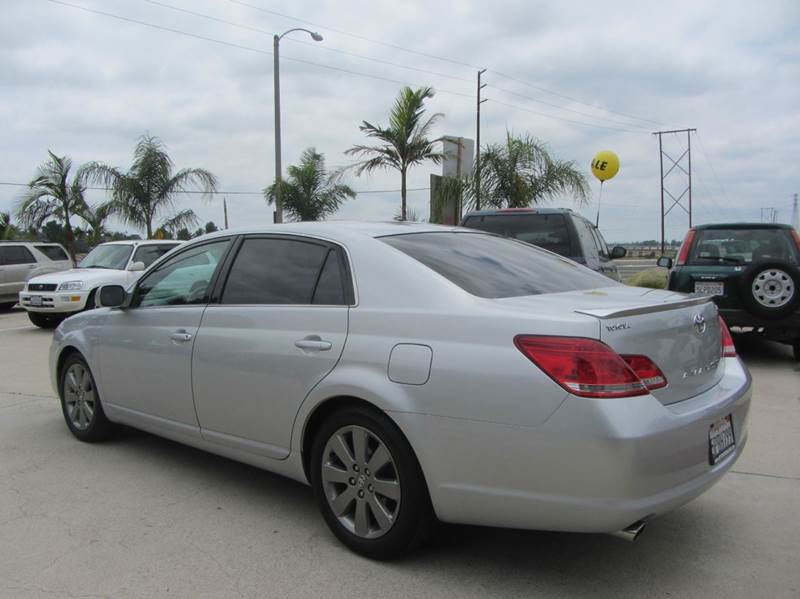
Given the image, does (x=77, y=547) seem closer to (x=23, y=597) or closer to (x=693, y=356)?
(x=23, y=597)

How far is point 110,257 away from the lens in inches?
543

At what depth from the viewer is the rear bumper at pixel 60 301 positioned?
40.9 feet

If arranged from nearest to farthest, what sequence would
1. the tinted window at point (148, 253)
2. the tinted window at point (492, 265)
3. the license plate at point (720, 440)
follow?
the license plate at point (720, 440), the tinted window at point (492, 265), the tinted window at point (148, 253)

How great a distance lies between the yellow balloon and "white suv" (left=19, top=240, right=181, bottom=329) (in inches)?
423

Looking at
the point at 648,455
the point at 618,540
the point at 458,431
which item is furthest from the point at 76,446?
the point at 648,455

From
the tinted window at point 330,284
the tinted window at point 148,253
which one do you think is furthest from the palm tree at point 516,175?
the tinted window at point 330,284

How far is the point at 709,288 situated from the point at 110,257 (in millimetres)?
10937

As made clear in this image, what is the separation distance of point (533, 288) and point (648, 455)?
1.05 m

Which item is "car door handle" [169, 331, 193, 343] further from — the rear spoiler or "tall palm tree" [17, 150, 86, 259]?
"tall palm tree" [17, 150, 86, 259]

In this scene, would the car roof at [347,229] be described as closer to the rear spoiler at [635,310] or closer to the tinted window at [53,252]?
the rear spoiler at [635,310]

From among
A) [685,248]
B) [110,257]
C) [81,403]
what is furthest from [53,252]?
[685,248]

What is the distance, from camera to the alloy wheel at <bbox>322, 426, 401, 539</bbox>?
3094mm

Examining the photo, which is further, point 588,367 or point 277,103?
point 277,103

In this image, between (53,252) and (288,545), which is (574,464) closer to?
(288,545)
